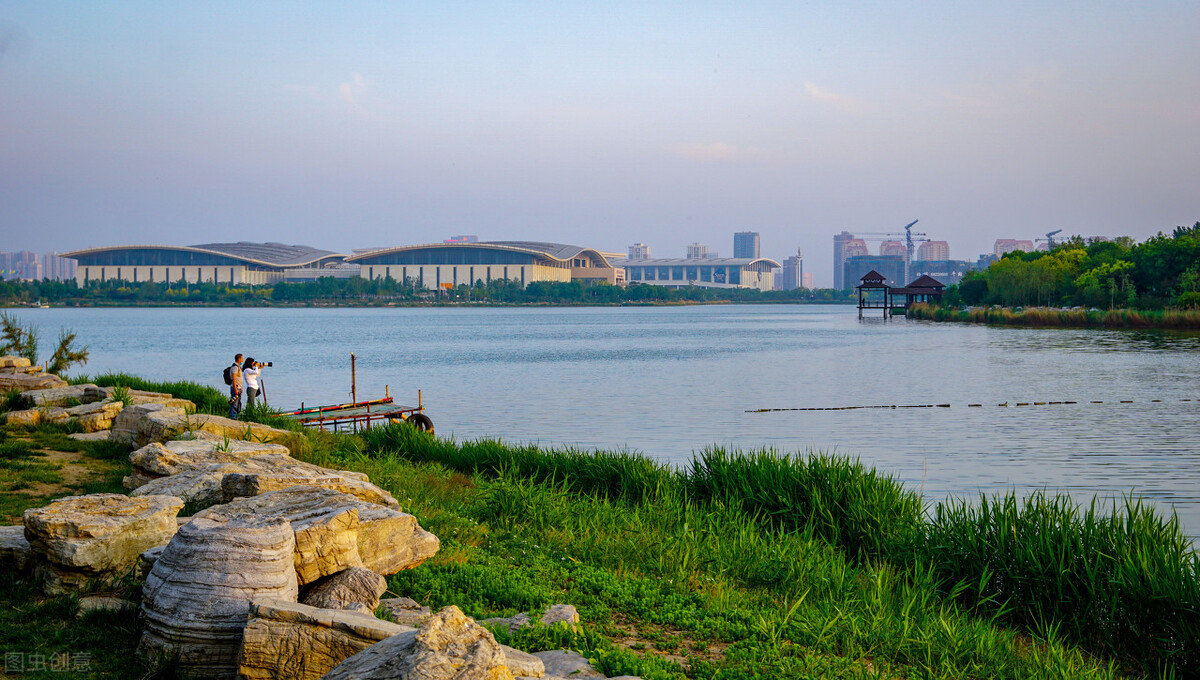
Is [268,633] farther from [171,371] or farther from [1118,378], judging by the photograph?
[171,371]

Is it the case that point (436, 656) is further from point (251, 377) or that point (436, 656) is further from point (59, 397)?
point (251, 377)

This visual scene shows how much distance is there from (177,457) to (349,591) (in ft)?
16.4

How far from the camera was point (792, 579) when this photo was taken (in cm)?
721

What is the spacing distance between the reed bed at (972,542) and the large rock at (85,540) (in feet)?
11.6

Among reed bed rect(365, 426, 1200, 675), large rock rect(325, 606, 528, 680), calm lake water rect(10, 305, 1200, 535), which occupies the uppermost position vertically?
large rock rect(325, 606, 528, 680)

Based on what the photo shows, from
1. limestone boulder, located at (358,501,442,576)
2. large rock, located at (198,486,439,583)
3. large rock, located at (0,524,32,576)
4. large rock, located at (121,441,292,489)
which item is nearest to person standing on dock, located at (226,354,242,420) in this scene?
large rock, located at (121,441,292,489)

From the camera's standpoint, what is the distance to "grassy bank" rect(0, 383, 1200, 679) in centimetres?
550

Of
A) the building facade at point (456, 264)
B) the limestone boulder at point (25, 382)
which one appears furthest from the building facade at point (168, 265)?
the limestone boulder at point (25, 382)

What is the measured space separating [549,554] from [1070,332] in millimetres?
62214

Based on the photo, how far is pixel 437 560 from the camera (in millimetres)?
6812

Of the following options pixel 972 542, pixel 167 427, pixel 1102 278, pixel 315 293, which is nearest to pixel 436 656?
pixel 972 542

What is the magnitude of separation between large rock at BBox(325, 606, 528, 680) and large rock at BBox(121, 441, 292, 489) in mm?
5020

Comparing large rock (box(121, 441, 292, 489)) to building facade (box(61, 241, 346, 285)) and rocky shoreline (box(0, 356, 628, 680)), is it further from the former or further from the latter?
building facade (box(61, 241, 346, 285))

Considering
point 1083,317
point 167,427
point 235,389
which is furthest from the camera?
point 1083,317
